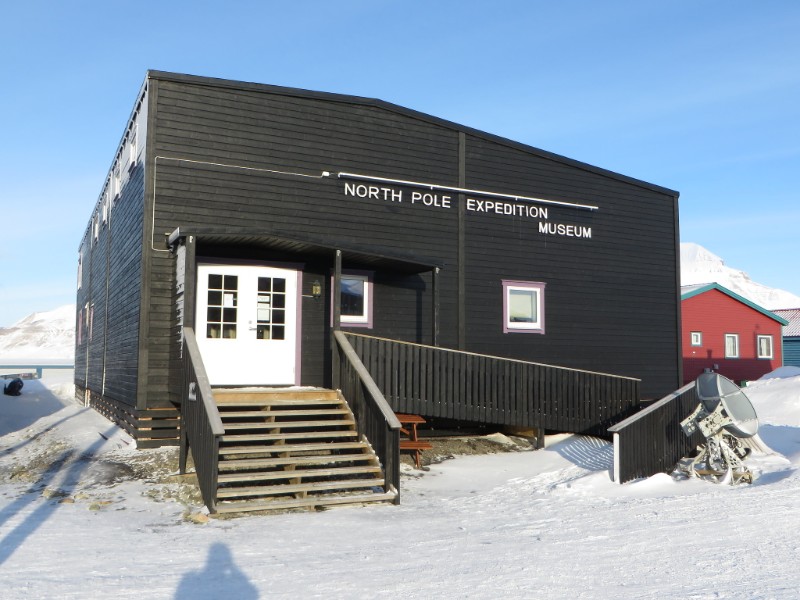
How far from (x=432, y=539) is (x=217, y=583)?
2.26 metres

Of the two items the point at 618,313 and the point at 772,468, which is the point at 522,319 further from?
the point at 772,468

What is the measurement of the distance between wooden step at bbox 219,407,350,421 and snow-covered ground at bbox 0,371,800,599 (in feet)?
4.15

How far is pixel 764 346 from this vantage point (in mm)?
32344

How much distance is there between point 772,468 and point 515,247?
6743 mm

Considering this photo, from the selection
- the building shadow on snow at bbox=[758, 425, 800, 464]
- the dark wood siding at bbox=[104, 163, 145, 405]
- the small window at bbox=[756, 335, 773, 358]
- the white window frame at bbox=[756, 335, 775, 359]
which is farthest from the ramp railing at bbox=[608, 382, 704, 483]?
the small window at bbox=[756, 335, 773, 358]

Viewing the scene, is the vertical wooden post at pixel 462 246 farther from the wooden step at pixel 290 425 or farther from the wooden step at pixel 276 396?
the wooden step at pixel 290 425

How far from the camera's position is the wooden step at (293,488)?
8.44m

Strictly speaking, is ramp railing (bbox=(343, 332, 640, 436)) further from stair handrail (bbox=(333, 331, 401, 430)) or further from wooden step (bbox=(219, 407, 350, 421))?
wooden step (bbox=(219, 407, 350, 421))

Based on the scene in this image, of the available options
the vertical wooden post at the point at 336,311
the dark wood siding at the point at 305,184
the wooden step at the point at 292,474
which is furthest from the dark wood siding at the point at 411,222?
the wooden step at the point at 292,474

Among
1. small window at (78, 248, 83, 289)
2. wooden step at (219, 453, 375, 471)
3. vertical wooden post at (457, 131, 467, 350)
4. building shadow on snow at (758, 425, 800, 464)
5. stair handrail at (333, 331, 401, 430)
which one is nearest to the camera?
wooden step at (219, 453, 375, 471)

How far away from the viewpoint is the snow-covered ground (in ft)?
18.2

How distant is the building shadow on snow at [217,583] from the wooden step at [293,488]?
2.02 m

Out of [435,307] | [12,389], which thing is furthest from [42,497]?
[12,389]

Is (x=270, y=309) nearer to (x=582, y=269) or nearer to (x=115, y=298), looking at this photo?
(x=115, y=298)
